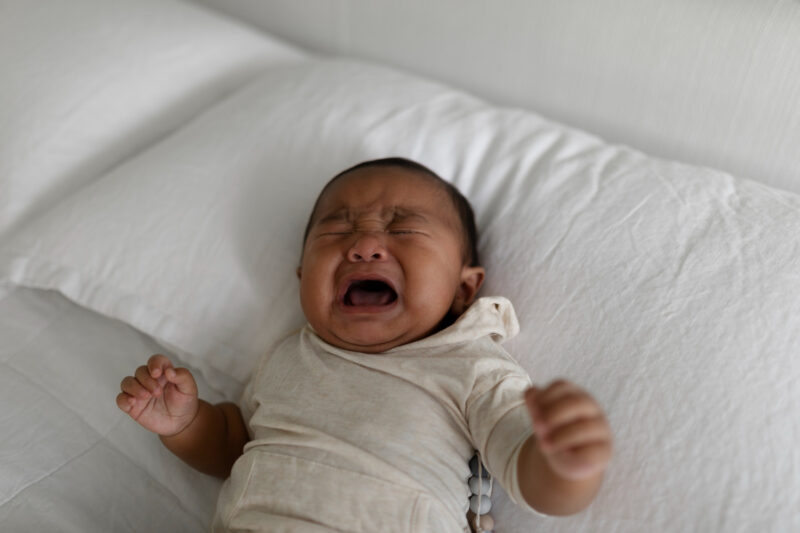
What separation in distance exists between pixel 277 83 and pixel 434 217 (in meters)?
0.51

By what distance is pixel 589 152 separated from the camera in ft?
3.40

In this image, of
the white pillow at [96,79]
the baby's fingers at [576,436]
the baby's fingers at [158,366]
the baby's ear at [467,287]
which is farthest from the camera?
the white pillow at [96,79]

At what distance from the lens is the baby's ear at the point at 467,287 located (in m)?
0.94

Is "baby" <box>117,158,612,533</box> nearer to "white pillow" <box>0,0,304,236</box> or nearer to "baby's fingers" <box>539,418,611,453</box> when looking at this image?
"baby's fingers" <box>539,418,611,453</box>

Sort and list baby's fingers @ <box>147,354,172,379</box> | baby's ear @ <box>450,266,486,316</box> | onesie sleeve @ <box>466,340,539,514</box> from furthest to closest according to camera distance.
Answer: baby's ear @ <box>450,266,486,316</box> < baby's fingers @ <box>147,354,172,379</box> < onesie sleeve @ <box>466,340,539,514</box>

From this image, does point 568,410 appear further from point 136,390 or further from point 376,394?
point 136,390

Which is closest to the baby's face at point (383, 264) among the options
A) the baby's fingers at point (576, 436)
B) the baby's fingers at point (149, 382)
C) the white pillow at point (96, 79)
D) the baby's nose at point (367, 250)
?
the baby's nose at point (367, 250)

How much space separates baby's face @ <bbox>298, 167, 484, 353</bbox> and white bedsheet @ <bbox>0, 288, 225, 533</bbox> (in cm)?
29

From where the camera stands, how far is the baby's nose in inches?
33.8

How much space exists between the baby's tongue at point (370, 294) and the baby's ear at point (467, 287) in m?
0.10

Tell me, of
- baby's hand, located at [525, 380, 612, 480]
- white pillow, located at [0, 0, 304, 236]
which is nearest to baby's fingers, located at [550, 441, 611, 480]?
baby's hand, located at [525, 380, 612, 480]

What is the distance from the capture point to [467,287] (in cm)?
96

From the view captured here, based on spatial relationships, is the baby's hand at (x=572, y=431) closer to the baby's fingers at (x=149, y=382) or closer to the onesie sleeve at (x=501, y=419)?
the onesie sleeve at (x=501, y=419)

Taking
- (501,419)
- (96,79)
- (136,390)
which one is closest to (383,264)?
(501,419)
